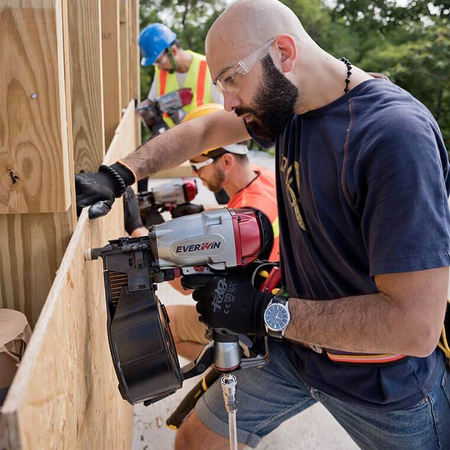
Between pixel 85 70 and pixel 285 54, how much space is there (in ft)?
2.21

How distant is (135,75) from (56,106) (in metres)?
5.45

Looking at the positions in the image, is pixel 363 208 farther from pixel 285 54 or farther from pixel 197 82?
pixel 197 82

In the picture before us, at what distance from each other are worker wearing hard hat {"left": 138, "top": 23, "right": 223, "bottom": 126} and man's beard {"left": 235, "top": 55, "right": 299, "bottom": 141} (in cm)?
377

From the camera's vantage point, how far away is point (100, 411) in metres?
1.66

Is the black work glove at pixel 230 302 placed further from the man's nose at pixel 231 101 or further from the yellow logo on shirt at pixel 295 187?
the man's nose at pixel 231 101

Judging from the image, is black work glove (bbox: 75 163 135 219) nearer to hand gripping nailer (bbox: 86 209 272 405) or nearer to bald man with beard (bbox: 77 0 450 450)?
bald man with beard (bbox: 77 0 450 450)

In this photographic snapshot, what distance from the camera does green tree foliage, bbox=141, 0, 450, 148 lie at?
1653 centimetres

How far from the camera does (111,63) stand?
2.83m

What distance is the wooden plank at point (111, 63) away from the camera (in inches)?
107

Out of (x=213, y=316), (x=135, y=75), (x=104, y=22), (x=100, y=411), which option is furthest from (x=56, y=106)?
(x=135, y=75)

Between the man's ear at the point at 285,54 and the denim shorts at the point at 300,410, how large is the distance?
3.59 feet

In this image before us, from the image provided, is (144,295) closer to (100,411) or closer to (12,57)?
(100,411)

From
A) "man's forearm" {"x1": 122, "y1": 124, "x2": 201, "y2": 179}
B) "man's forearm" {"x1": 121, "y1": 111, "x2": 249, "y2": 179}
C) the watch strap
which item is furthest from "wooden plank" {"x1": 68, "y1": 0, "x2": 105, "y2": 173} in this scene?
the watch strap

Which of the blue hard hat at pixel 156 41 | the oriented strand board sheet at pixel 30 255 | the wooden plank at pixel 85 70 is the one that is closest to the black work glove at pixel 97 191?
the wooden plank at pixel 85 70
